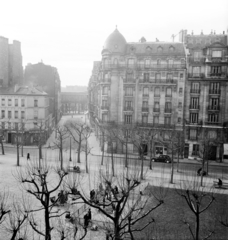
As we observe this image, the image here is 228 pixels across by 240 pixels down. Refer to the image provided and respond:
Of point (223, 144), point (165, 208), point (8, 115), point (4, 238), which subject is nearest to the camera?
point (4, 238)

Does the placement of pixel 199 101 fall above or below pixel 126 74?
below

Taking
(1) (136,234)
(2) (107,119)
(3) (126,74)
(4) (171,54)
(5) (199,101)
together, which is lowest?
(1) (136,234)

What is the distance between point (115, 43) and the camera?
176 ft

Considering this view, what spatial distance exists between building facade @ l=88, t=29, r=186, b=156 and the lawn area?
25161 millimetres

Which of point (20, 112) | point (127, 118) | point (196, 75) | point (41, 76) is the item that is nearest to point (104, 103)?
point (127, 118)

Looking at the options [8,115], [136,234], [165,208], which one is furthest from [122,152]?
[136,234]

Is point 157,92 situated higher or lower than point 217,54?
lower

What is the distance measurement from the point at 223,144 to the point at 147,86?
643 inches

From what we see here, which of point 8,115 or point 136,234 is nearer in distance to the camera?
point 136,234

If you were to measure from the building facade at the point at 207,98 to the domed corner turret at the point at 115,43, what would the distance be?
1197cm

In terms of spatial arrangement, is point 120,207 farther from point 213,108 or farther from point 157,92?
point 213,108

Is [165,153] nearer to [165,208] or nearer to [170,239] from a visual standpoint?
[165,208]

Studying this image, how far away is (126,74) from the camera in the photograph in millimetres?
53281

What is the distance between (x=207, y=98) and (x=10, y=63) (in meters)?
45.0
